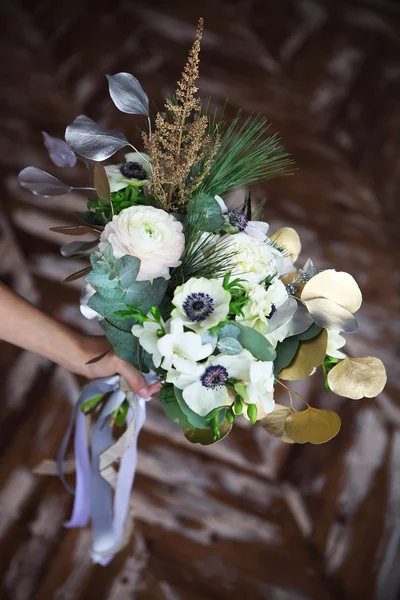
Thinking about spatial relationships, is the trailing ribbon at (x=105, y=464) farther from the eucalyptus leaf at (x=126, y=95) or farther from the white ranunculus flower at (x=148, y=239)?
the eucalyptus leaf at (x=126, y=95)

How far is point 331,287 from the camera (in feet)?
2.49

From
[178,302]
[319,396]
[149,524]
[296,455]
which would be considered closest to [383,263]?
[319,396]

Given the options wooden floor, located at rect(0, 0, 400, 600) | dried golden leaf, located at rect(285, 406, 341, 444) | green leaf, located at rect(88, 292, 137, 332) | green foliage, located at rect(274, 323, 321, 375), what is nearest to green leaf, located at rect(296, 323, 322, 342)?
green foliage, located at rect(274, 323, 321, 375)

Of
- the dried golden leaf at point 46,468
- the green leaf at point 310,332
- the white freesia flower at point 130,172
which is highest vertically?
the white freesia flower at point 130,172

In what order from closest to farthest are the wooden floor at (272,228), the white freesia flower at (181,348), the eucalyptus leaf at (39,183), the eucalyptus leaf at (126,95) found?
the white freesia flower at (181,348) → the eucalyptus leaf at (126,95) → the eucalyptus leaf at (39,183) → the wooden floor at (272,228)

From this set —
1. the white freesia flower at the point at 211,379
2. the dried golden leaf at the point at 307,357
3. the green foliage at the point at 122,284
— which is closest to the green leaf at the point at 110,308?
the green foliage at the point at 122,284

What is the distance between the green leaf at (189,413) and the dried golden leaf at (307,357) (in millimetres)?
127

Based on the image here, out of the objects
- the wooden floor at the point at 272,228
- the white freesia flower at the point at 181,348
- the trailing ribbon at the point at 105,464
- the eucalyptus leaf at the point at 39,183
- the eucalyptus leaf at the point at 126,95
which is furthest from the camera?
the wooden floor at the point at 272,228

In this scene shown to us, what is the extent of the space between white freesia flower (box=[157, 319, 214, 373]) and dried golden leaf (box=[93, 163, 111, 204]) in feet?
0.64

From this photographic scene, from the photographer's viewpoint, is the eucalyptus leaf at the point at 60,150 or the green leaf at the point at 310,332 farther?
the eucalyptus leaf at the point at 60,150

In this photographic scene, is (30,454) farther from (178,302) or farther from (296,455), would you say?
(178,302)

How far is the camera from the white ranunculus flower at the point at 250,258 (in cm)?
71

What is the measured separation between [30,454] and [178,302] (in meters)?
0.88

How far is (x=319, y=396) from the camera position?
61.5 inches
